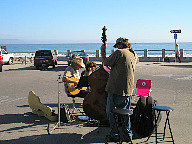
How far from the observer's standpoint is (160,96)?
11023mm

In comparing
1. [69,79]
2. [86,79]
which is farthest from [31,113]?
[86,79]

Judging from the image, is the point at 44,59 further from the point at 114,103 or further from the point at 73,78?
the point at 114,103

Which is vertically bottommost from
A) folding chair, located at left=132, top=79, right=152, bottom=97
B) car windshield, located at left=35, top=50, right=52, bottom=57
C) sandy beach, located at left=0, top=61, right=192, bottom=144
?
sandy beach, located at left=0, top=61, right=192, bottom=144

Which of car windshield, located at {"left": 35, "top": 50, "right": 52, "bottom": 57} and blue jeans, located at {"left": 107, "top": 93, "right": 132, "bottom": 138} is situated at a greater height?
car windshield, located at {"left": 35, "top": 50, "right": 52, "bottom": 57}

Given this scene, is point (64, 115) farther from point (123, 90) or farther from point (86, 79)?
point (123, 90)

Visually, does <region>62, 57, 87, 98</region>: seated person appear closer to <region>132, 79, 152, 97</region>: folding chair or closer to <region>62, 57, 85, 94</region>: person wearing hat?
<region>62, 57, 85, 94</region>: person wearing hat

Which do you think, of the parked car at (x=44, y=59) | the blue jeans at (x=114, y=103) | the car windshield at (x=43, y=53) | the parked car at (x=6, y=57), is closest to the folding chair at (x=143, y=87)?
the blue jeans at (x=114, y=103)

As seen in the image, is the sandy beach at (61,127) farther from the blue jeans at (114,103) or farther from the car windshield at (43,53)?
the car windshield at (43,53)

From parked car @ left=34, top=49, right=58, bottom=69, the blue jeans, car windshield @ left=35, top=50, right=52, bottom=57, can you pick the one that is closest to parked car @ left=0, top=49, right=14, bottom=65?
car windshield @ left=35, top=50, right=52, bottom=57

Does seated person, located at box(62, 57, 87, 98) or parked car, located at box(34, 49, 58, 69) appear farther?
parked car, located at box(34, 49, 58, 69)

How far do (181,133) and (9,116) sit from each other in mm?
4407

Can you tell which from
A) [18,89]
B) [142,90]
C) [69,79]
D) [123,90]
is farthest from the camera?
[18,89]

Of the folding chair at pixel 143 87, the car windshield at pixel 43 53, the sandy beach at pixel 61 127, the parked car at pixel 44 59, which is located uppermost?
the car windshield at pixel 43 53

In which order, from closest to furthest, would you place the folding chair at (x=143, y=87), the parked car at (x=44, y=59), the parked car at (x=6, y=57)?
the folding chair at (x=143, y=87) < the parked car at (x=44, y=59) < the parked car at (x=6, y=57)
